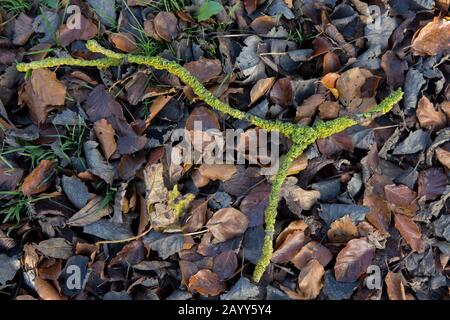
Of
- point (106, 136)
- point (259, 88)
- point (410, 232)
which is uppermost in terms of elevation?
point (259, 88)

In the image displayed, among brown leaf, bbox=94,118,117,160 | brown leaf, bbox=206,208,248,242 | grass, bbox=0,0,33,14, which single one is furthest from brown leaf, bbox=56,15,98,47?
brown leaf, bbox=206,208,248,242

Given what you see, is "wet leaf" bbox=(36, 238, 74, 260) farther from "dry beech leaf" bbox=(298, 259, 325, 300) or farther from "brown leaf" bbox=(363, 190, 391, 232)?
"brown leaf" bbox=(363, 190, 391, 232)

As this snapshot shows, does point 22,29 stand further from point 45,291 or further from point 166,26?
point 45,291

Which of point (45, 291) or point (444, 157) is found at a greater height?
point (444, 157)

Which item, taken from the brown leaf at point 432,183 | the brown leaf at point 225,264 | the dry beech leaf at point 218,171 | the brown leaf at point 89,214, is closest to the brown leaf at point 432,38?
the brown leaf at point 432,183

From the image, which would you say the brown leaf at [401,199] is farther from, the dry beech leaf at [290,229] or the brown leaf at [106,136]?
the brown leaf at [106,136]

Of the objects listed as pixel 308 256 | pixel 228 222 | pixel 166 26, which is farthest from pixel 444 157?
pixel 166 26
